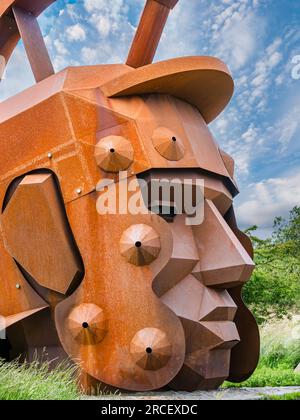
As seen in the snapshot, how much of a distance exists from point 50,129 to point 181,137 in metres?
2.04

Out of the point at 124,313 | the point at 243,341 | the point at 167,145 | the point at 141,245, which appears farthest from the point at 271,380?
the point at 167,145

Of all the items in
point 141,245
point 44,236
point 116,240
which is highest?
point 44,236

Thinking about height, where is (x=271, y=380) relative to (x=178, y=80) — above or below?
below

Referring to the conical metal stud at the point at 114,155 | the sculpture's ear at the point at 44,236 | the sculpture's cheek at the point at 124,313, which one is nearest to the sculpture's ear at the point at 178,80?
the conical metal stud at the point at 114,155

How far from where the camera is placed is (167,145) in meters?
8.20

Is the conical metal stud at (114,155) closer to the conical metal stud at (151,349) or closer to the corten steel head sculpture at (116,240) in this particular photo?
the corten steel head sculpture at (116,240)

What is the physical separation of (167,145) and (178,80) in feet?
3.94

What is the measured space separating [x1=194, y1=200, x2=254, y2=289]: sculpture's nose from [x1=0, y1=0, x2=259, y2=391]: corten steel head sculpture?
0.6 inches

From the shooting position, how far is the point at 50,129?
335 inches

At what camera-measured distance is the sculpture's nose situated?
27.1ft

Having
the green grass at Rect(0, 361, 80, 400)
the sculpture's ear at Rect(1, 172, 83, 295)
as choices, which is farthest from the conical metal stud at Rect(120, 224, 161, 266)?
the green grass at Rect(0, 361, 80, 400)

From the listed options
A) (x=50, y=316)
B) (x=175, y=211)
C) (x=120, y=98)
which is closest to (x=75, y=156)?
(x=120, y=98)

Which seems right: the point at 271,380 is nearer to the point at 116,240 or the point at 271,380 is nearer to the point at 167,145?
the point at 116,240
